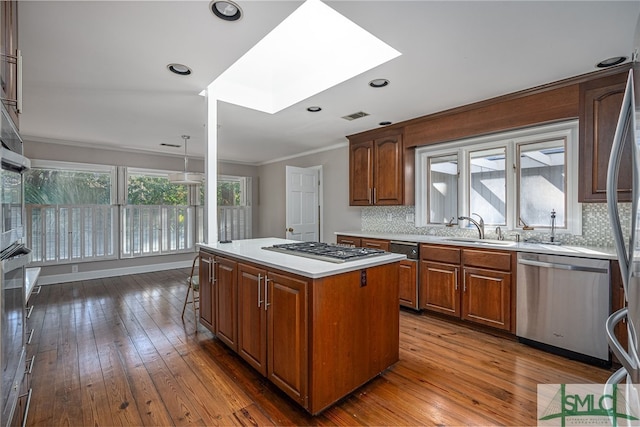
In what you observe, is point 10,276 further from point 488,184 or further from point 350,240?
point 488,184

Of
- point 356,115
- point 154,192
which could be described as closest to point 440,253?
point 356,115

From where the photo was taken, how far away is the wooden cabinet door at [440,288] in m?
3.13

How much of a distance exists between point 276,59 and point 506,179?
2.80m

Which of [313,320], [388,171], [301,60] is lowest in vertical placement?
[313,320]

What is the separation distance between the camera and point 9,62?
131 centimetres

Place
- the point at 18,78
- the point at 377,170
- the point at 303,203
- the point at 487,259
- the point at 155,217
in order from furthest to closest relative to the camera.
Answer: the point at 155,217
the point at 303,203
the point at 377,170
the point at 487,259
the point at 18,78

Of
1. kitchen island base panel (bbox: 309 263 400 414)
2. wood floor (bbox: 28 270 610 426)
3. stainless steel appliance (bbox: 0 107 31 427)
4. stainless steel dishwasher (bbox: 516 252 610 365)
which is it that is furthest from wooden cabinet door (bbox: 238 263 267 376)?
stainless steel dishwasher (bbox: 516 252 610 365)

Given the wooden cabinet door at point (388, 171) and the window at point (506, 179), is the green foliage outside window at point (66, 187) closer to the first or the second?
the wooden cabinet door at point (388, 171)

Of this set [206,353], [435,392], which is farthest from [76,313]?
[435,392]

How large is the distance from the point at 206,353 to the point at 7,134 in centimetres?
206

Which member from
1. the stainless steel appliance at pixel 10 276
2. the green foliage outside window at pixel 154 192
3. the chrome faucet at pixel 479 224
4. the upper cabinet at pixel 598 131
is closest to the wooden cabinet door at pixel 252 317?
the stainless steel appliance at pixel 10 276

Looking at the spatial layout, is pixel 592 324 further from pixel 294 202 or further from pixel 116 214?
pixel 116 214

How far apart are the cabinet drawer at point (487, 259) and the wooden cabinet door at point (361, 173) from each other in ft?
5.37

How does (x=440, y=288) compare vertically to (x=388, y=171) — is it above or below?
below
